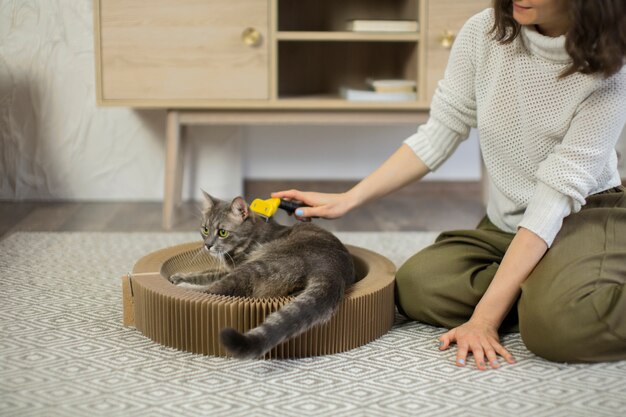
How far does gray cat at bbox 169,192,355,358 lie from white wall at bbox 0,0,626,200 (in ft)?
3.95

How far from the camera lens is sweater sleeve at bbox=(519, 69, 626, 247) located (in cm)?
137

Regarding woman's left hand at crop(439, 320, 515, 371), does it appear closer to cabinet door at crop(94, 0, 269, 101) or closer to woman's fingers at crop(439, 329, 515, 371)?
woman's fingers at crop(439, 329, 515, 371)

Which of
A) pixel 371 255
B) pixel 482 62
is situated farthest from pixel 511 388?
pixel 482 62

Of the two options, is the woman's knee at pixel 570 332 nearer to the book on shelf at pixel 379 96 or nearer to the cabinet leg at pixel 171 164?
the book on shelf at pixel 379 96

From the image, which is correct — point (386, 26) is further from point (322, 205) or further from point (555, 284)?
point (555, 284)

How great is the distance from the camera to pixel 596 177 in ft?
4.70

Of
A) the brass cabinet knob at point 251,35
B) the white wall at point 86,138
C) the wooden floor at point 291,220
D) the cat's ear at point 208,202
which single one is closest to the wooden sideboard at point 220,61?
the brass cabinet knob at point 251,35

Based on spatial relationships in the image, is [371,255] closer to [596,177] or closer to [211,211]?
[211,211]

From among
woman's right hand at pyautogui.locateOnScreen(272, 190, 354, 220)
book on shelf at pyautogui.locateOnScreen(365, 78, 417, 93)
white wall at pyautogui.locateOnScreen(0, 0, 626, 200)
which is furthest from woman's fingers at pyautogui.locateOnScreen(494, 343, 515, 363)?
white wall at pyautogui.locateOnScreen(0, 0, 626, 200)

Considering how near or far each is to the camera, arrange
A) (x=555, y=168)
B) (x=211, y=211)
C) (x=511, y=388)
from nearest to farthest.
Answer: (x=511, y=388), (x=555, y=168), (x=211, y=211)

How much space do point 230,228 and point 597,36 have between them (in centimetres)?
76

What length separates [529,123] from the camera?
1479mm

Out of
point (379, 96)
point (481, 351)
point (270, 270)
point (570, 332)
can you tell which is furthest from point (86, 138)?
point (570, 332)

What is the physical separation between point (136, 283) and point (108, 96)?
107cm
